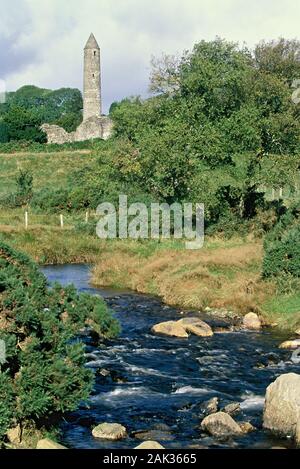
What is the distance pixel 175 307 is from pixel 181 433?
14.2 metres

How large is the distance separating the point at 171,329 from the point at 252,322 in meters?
3.36

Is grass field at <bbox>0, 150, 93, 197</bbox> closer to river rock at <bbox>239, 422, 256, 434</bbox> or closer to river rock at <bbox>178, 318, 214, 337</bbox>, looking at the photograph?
river rock at <bbox>178, 318, 214, 337</bbox>

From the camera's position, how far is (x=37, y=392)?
557 inches

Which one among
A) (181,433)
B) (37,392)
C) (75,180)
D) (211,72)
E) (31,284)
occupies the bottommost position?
(181,433)

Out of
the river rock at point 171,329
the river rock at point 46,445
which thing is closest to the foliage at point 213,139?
the river rock at point 171,329

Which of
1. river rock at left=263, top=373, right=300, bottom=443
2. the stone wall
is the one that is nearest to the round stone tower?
the stone wall

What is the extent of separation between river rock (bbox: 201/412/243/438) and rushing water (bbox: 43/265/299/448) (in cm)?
22

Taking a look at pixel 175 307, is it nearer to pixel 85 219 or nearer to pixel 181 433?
pixel 181 433

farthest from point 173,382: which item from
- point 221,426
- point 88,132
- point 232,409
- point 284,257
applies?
point 88,132

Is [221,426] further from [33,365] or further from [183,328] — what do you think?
[183,328]

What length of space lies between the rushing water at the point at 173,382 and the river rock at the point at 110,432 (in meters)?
0.17

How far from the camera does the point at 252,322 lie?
26.0m

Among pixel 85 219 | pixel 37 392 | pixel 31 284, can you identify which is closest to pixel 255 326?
pixel 31 284

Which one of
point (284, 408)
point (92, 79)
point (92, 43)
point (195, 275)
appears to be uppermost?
point (92, 43)
